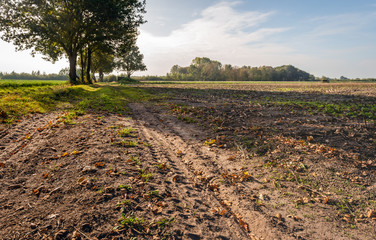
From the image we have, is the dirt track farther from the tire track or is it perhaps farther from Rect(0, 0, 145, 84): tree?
Rect(0, 0, 145, 84): tree

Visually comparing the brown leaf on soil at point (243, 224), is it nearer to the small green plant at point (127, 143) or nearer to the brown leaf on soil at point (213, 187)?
the brown leaf on soil at point (213, 187)

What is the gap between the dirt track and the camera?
313cm

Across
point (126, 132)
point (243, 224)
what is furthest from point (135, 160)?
point (243, 224)

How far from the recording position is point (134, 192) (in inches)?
156

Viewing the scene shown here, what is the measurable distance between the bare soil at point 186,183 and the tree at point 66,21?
72.6ft

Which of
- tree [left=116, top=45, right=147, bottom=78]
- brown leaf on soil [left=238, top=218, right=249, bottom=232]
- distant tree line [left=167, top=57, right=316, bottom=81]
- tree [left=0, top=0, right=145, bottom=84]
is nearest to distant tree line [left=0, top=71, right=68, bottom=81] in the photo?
tree [left=116, top=45, right=147, bottom=78]

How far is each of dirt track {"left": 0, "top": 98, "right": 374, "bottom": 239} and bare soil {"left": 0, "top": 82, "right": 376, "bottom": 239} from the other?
2 cm

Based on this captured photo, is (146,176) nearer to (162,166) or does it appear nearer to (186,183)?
(162,166)

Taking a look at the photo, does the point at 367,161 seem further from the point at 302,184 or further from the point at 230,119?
the point at 230,119

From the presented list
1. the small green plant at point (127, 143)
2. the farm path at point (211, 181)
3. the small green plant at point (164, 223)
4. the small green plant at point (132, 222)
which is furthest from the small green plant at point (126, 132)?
the small green plant at point (164, 223)

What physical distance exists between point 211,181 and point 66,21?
29152 mm

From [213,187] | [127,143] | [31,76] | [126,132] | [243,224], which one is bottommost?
[243,224]

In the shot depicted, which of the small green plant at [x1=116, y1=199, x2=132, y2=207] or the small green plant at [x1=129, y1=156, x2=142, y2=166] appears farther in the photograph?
the small green plant at [x1=129, y1=156, x2=142, y2=166]

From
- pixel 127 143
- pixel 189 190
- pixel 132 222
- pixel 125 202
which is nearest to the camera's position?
pixel 132 222
